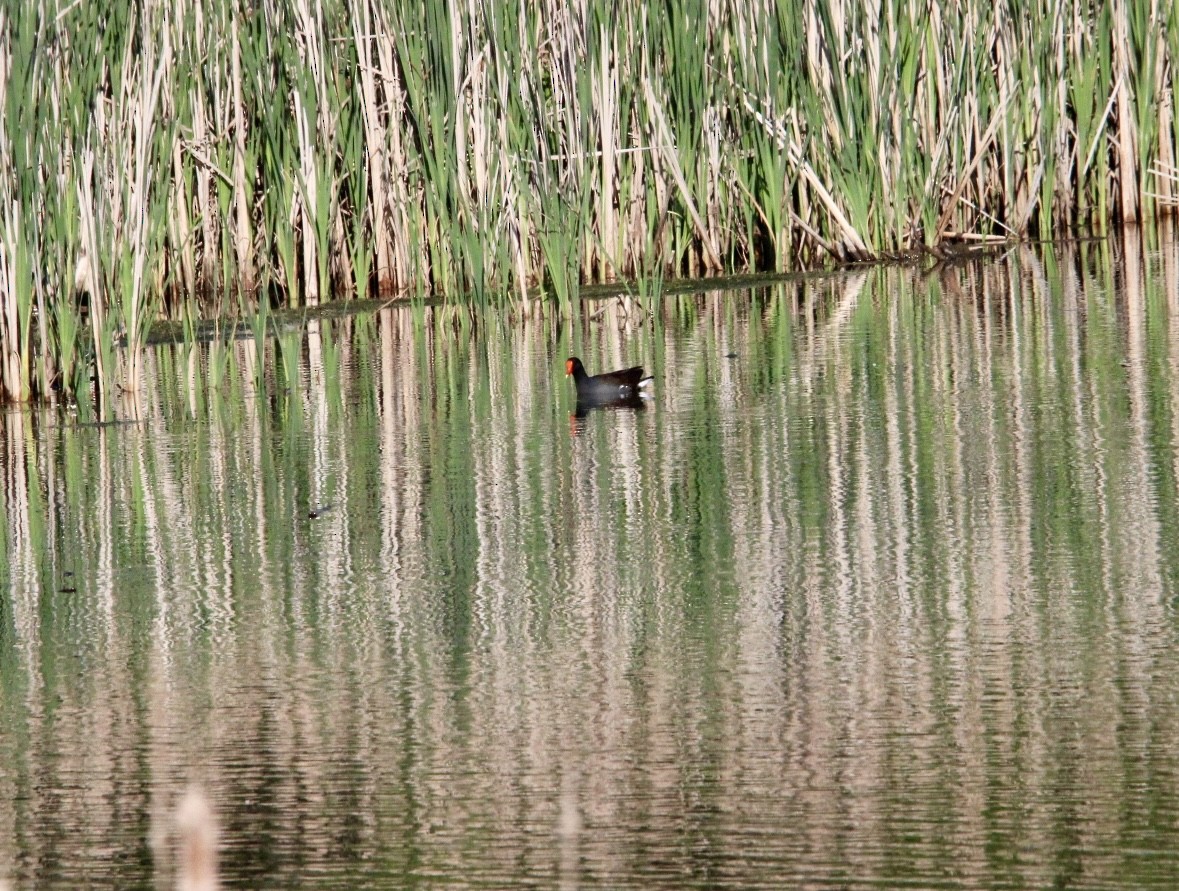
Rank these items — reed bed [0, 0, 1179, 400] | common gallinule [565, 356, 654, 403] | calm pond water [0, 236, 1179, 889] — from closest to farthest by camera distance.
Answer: calm pond water [0, 236, 1179, 889] → common gallinule [565, 356, 654, 403] → reed bed [0, 0, 1179, 400]

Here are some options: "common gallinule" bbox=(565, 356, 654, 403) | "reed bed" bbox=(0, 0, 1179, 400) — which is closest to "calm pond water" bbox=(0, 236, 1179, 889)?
"common gallinule" bbox=(565, 356, 654, 403)

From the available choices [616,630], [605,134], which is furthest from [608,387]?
[605,134]

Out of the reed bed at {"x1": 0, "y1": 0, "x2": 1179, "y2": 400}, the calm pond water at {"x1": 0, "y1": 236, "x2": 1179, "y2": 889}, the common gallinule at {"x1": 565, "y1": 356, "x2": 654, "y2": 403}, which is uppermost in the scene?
the reed bed at {"x1": 0, "y1": 0, "x2": 1179, "y2": 400}

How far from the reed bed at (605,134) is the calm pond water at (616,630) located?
2.09 meters

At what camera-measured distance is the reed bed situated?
9781 mm

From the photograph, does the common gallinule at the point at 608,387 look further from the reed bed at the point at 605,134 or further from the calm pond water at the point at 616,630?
the reed bed at the point at 605,134

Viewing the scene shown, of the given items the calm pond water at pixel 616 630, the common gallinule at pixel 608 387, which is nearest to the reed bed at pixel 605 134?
the common gallinule at pixel 608 387

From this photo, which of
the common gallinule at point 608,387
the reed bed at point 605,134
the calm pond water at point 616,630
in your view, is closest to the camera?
the calm pond water at point 616,630

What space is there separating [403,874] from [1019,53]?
31.6 feet

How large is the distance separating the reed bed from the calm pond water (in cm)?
209

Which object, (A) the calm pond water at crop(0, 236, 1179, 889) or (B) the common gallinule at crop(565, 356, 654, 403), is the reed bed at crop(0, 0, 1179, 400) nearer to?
(B) the common gallinule at crop(565, 356, 654, 403)

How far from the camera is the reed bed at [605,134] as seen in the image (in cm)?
978

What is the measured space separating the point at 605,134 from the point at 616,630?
20.5 feet

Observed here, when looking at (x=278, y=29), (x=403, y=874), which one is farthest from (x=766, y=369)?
(x=403, y=874)
